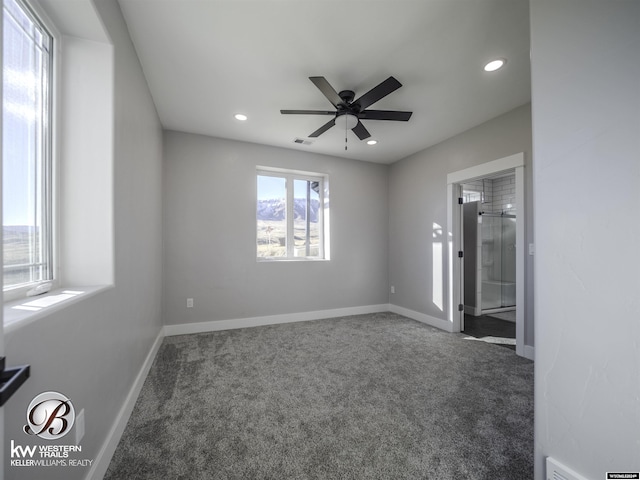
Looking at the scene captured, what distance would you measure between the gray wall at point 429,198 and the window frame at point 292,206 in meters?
1.18

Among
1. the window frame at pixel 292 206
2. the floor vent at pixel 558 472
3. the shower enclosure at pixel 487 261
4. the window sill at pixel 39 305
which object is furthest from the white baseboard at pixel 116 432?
the shower enclosure at pixel 487 261

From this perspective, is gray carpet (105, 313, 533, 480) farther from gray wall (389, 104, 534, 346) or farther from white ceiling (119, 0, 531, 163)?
white ceiling (119, 0, 531, 163)

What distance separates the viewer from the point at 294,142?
3.79m

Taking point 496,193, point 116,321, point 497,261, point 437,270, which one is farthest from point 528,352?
point 496,193

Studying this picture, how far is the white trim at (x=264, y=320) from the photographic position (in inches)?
136

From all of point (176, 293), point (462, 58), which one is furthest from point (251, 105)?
point (176, 293)

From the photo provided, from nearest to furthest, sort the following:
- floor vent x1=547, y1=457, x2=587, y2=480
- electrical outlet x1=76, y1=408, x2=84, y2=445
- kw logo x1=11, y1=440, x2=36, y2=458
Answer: kw logo x1=11, y1=440, x2=36, y2=458, floor vent x1=547, y1=457, x2=587, y2=480, electrical outlet x1=76, y1=408, x2=84, y2=445

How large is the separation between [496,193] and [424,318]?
3.34 metres

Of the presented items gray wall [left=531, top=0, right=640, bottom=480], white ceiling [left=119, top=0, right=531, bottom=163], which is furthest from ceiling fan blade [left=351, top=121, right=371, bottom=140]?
gray wall [left=531, top=0, right=640, bottom=480]

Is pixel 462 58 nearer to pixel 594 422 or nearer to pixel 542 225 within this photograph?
Answer: pixel 542 225

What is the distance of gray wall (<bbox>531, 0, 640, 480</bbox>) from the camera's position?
89 centimetres

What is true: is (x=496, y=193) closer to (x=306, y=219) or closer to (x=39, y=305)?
(x=306, y=219)

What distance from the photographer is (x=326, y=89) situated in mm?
2105

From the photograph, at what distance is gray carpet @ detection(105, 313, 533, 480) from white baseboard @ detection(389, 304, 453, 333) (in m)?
0.58
